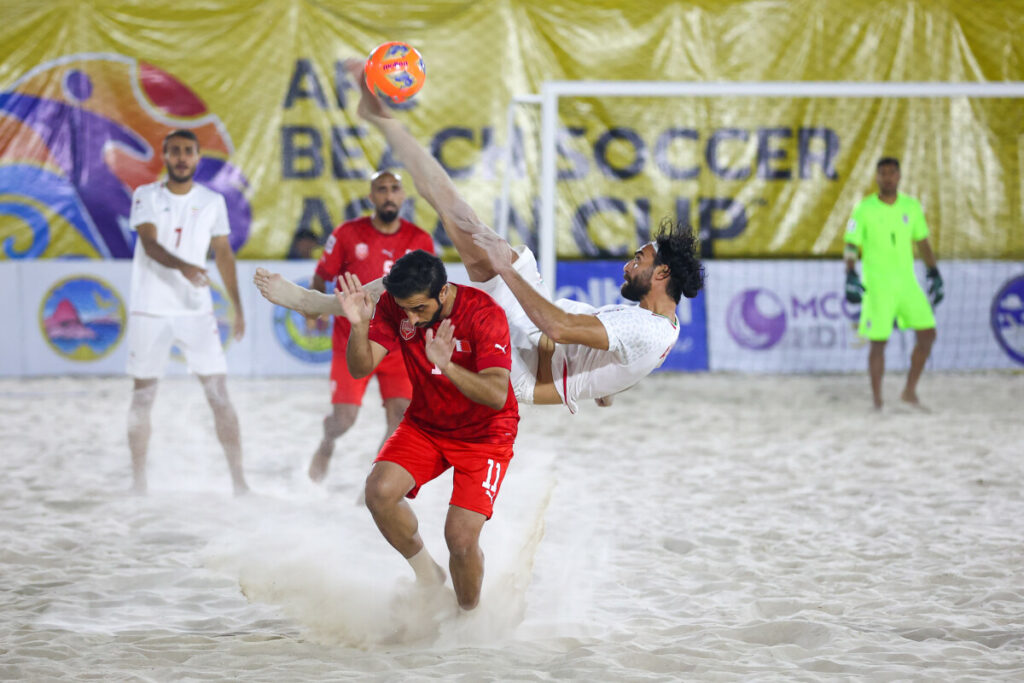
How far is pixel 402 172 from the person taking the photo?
11297 mm

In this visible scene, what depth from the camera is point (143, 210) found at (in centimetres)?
589

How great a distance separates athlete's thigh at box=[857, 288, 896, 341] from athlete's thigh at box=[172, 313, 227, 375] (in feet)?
17.2

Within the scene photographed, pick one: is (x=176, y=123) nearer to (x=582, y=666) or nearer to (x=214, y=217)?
(x=214, y=217)

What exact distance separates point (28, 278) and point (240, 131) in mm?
2538

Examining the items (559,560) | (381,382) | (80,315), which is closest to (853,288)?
(381,382)

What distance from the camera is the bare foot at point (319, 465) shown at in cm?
613

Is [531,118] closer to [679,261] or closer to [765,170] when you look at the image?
[765,170]

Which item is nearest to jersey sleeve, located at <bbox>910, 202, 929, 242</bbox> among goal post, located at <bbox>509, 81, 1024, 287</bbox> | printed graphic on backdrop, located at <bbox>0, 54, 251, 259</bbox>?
goal post, located at <bbox>509, 81, 1024, 287</bbox>

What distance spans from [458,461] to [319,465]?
2.49m

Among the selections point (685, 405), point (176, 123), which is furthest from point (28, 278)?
point (685, 405)

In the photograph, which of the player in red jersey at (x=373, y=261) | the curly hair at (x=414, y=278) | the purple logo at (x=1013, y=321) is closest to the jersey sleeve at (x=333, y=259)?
the player in red jersey at (x=373, y=261)

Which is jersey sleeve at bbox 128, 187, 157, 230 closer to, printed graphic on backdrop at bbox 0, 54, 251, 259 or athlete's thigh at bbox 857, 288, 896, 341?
printed graphic on backdrop at bbox 0, 54, 251, 259

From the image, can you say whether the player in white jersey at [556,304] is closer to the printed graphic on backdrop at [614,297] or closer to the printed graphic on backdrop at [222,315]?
the printed graphic on backdrop at [222,315]

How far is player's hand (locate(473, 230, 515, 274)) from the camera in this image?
3.84m
